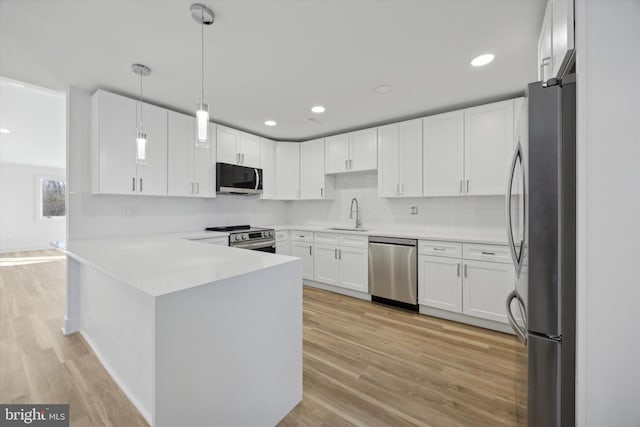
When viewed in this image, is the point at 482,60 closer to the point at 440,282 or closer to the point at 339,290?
the point at 440,282

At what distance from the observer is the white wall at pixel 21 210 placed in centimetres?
701

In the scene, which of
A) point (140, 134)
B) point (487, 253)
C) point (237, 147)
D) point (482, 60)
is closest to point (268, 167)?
point (237, 147)

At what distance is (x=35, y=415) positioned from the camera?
1.58 metres

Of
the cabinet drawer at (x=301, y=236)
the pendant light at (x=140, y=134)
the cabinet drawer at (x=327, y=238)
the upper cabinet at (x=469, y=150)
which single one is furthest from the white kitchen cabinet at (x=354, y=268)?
the pendant light at (x=140, y=134)

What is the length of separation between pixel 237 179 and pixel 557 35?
3490 mm

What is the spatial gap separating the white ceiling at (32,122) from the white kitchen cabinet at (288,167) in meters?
2.80

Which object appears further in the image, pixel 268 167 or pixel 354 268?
pixel 268 167

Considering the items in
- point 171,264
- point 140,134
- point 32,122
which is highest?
point 32,122

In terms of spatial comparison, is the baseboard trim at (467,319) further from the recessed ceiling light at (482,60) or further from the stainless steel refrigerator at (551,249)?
the recessed ceiling light at (482,60)

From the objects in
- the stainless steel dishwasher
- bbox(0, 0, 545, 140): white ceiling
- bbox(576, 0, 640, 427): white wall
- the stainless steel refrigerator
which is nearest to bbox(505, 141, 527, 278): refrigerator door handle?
the stainless steel refrigerator

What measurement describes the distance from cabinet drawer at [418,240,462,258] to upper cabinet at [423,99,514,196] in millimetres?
631

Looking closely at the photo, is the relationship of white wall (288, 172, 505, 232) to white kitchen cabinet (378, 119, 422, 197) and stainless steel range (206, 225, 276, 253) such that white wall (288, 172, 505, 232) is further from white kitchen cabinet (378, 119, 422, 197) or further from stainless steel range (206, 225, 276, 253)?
stainless steel range (206, 225, 276, 253)

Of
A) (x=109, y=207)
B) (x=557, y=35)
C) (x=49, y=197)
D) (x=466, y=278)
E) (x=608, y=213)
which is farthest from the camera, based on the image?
(x=49, y=197)

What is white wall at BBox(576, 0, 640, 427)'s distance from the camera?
0.86m
